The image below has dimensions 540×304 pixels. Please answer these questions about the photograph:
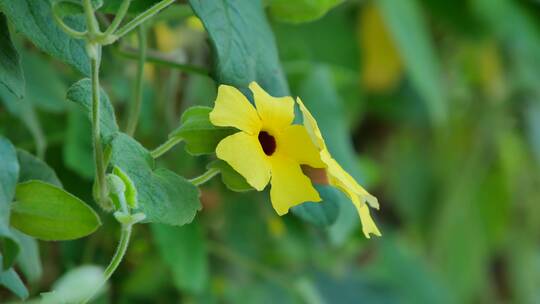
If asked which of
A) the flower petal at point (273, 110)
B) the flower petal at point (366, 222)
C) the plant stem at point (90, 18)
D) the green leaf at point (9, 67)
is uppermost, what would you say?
the plant stem at point (90, 18)

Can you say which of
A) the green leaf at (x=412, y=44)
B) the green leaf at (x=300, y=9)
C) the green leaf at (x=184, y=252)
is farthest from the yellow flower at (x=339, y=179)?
the green leaf at (x=412, y=44)

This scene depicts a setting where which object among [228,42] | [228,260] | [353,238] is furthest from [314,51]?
[228,42]

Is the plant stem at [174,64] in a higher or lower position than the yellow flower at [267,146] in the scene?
lower

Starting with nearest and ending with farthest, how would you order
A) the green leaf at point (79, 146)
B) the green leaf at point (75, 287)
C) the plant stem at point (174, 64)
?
the green leaf at point (75, 287), the plant stem at point (174, 64), the green leaf at point (79, 146)

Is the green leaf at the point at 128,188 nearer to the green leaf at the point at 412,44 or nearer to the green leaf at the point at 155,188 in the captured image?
the green leaf at the point at 155,188

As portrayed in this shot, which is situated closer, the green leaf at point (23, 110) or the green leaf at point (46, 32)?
the green leaf at point (46, 32)

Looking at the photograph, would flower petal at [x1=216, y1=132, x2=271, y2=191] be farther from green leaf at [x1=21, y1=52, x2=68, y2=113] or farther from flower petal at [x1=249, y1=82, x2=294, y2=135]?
green leaf at [x1=21, y1=52, x2=68, y2=113]

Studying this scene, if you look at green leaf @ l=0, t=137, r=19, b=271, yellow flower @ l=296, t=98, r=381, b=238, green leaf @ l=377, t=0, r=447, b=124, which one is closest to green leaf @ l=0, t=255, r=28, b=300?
green leaf @ l=0, t=137, r=19, b=271
